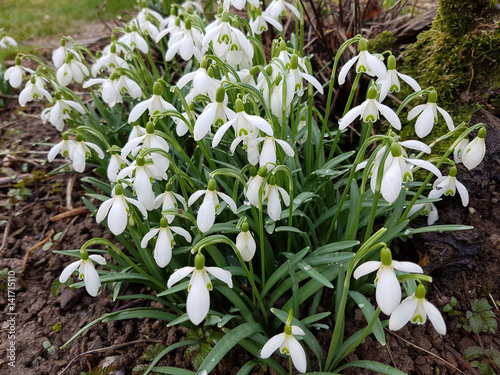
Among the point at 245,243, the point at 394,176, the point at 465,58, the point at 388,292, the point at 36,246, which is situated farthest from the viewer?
the point at 36,246

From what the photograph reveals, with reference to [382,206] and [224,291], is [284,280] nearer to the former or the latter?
[224,291]

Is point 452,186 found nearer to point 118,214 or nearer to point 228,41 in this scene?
point 228,41

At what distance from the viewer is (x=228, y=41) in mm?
1512

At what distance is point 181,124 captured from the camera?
1476 millimetres

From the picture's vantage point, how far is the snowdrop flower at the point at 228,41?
151 centimetres

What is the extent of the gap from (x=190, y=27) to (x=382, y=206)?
3.37 feet

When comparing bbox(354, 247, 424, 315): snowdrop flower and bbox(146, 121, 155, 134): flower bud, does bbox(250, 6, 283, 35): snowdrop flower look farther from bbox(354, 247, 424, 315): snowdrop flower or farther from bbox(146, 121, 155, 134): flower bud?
bbox(354, 247, 424, 315): snowdrop flower

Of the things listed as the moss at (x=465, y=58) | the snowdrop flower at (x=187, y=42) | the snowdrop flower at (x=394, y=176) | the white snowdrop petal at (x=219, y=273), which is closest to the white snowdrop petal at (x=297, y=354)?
the white snowdrop petal at (x=219, y=273)

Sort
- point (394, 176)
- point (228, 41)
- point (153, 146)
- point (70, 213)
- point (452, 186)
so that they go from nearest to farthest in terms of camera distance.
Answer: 1. point (394, 176)
2. point (153, 146)
3. point (452, 186)
4. point (228, 41)
5. point (70, 213)

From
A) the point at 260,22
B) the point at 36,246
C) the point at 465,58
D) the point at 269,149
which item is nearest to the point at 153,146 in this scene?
the point at 269,149

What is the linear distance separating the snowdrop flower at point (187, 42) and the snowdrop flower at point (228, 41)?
0.12m

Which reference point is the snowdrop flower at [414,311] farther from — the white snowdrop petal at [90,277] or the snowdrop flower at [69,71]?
the snowdrop flower at [69,71]

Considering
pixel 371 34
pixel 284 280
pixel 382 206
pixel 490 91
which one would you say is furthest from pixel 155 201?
pixel 371 34

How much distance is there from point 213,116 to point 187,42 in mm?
586
